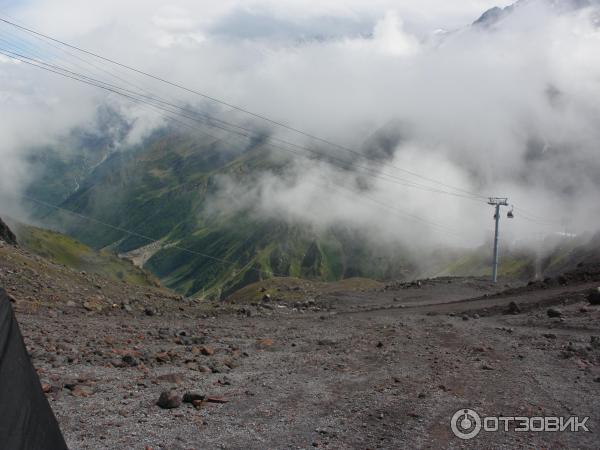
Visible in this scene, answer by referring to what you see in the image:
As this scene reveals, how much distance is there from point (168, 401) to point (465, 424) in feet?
21.0

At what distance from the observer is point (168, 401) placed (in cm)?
1238

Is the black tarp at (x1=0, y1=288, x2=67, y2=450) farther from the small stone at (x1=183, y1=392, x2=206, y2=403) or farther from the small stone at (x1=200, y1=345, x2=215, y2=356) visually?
the small stone at (x1=200, y1=345, x2=215, y2=356)

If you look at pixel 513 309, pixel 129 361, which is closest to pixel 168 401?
pixel 129 361

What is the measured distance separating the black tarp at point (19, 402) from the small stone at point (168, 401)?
18.6ft

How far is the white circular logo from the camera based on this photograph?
11516 millimetres

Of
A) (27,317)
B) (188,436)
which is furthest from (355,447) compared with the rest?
(27,317)

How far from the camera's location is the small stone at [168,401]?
40.6 feet

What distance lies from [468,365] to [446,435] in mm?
6142

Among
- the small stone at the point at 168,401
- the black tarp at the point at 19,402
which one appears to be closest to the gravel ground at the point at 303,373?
the small stone at the point at 168,401

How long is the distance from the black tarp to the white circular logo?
7920 mm

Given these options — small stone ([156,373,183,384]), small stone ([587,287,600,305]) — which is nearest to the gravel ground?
small stone ([156,373,183,384])

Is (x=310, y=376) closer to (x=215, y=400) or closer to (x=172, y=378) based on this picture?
(x=215, y=400)

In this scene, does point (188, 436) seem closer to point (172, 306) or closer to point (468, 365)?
point (468, 365)

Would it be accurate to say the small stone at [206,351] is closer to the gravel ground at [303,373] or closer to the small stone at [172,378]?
the gravel ground at [303,373]
